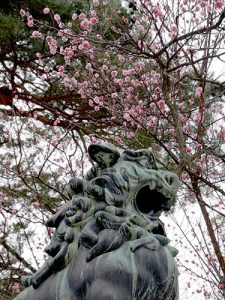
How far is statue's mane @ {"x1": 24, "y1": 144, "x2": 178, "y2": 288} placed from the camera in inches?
45.8

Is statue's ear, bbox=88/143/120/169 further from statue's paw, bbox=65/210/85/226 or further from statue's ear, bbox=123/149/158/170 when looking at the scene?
statue's paw, bbox=65/210/85/226

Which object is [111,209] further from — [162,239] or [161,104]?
[161,104]

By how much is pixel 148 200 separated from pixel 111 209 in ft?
0.40

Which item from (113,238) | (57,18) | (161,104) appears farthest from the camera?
(57,18)

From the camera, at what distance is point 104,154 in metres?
1.31

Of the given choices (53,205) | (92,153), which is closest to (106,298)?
(92,153)

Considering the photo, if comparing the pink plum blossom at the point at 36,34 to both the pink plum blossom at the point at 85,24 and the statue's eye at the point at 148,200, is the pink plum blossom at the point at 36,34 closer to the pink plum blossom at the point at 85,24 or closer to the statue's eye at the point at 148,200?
the pink plum blossom at the point at 85,24

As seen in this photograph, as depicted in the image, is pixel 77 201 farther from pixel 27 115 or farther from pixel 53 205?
pixel 27 115

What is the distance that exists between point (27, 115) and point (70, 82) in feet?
3.20

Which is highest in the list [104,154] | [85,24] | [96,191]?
[85,24]

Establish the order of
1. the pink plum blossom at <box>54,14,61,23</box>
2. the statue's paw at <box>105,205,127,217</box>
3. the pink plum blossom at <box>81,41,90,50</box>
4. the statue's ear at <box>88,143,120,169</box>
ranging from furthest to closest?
the pink plum blossom at <box>54,14,61,23</box>
the pink plum blossom at <box>81,41,90,50</box>
the statue's ear at <box>88,143,120,169</box>
the statue's paw at <box>105,205,127,217</box>

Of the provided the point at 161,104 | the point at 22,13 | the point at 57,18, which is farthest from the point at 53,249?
the point at 22,13

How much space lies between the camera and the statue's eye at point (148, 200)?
50.0 inches

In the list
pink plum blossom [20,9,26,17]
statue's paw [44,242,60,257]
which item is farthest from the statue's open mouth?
pink plum blossom [20,9,26,17]
